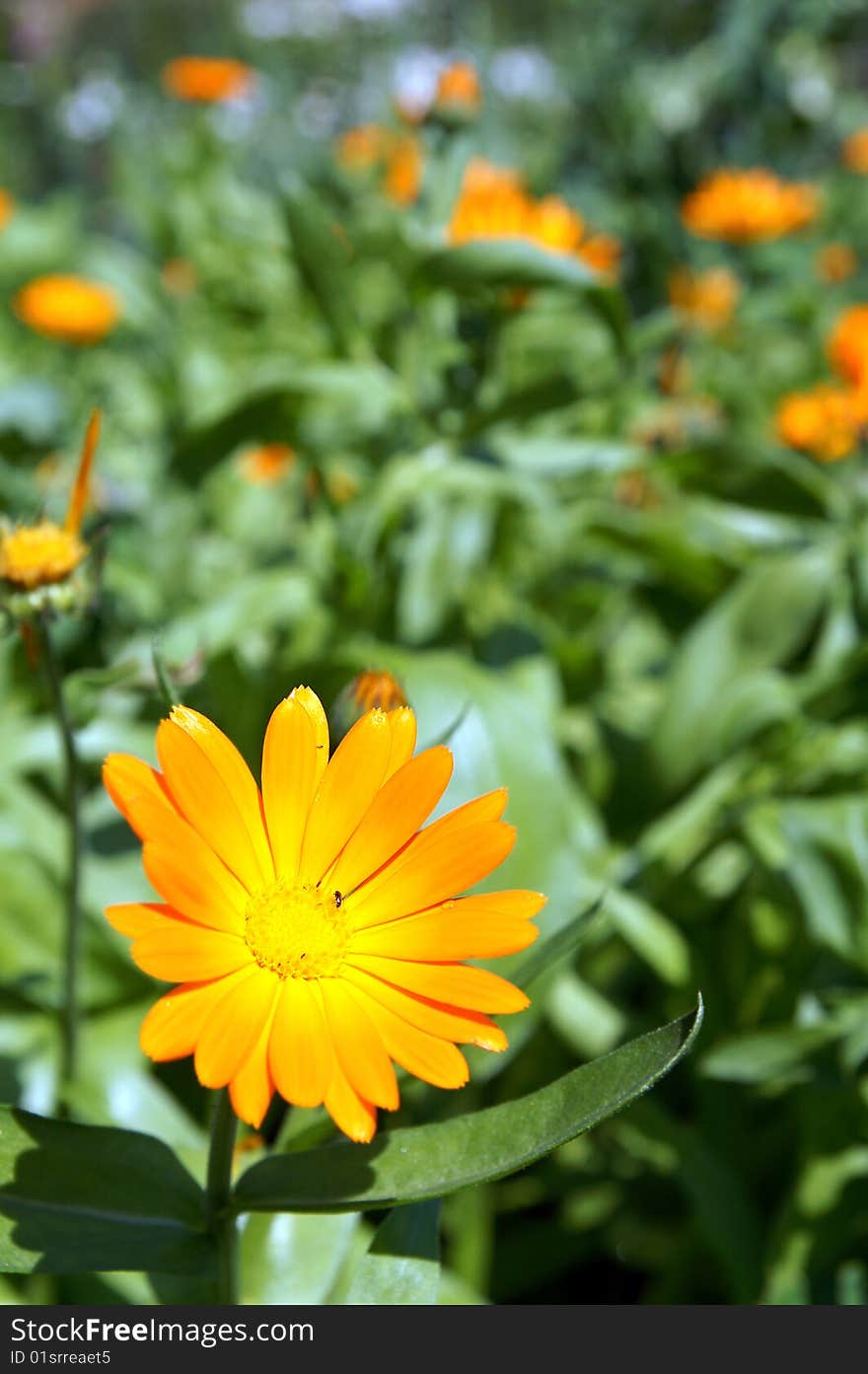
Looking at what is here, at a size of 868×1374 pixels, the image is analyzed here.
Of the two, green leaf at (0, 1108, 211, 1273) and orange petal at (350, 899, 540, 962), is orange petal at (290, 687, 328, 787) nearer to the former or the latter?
orange petal at (350, 899, 540, 962)

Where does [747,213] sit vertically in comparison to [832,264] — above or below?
below

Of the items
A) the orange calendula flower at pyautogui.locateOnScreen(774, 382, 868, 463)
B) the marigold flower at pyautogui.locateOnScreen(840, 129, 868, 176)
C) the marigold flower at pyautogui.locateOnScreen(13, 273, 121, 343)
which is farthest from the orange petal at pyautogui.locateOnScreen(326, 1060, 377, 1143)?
the marigold flower at pyautogui.locateOnScreen(840, 129, 868, 176)

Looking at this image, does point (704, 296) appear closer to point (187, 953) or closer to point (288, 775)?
point (288, 775)

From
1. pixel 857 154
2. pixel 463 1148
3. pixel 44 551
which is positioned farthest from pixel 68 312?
pixel 857 154

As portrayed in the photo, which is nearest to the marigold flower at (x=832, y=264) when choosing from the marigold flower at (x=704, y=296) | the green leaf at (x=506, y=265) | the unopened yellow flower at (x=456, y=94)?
the marigold flower at (x=704, y=296)

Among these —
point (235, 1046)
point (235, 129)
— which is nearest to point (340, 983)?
point (235, 1046)
